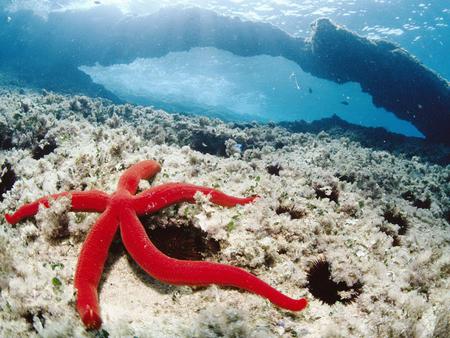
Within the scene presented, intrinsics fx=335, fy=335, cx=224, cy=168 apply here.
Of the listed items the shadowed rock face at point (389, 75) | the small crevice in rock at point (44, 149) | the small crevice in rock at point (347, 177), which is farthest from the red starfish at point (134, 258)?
the shadowed rock face at point (389, 75)

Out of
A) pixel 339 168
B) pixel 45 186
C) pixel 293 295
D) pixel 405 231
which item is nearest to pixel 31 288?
pixel 45 186

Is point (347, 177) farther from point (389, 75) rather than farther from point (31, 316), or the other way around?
point (389, 75)

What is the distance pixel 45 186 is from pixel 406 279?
474 centimetres

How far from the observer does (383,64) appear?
2084cm

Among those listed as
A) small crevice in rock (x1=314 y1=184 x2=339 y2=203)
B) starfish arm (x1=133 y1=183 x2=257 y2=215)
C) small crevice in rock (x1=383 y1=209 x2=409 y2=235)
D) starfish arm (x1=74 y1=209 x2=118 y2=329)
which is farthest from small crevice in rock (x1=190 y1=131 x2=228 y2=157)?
starfish arm (x1=74 y1=209 x2=118 y2=329)

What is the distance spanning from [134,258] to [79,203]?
1.06 metres

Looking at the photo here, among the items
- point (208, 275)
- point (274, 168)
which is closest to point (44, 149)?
point (274, 168)

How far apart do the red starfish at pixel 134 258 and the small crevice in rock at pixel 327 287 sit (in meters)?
0.63

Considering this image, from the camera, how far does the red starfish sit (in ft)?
9.37

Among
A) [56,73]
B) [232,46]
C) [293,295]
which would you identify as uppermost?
[293,295]

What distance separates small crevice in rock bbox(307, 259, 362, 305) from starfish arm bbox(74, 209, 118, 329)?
2.11 m

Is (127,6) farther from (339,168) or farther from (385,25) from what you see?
(339,168)

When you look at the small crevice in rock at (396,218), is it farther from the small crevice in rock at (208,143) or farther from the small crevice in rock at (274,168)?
the small crevice in rock at (208,143)

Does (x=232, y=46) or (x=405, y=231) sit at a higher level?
(x=405, y=231)
